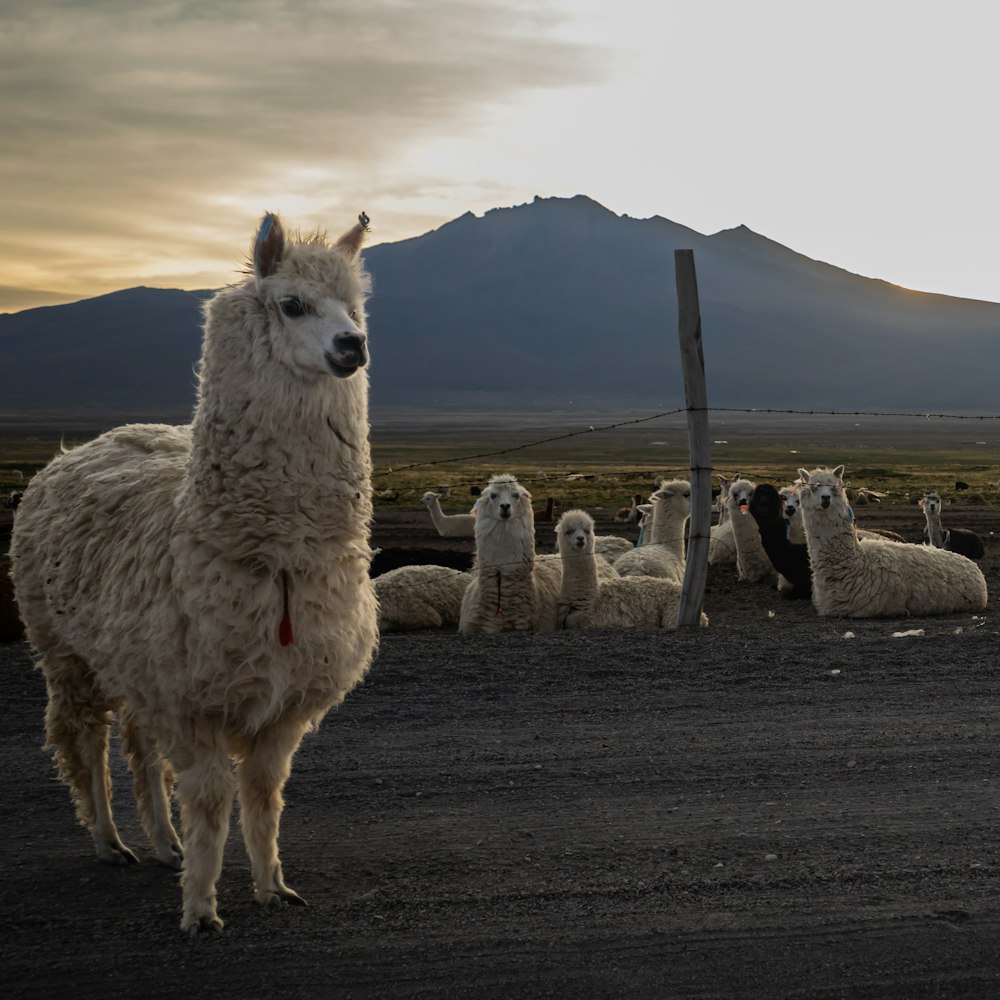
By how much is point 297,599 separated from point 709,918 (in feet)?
6.01

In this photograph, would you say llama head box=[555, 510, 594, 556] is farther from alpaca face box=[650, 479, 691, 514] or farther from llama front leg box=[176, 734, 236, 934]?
llama front leg box=[176, 734, 236, 934]

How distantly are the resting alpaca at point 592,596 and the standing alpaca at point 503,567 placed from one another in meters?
0.36

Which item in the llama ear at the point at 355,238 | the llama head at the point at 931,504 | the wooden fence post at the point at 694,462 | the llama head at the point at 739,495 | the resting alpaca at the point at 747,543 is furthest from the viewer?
the llama head at the point at 931,504

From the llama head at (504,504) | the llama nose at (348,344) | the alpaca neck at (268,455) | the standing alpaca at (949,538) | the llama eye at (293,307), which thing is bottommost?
the standing alpaca at (949,538)

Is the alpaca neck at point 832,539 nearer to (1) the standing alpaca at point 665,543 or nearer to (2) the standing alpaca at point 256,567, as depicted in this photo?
(1) the standing alpaca at point 665,543

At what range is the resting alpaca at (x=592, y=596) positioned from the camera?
11797mm

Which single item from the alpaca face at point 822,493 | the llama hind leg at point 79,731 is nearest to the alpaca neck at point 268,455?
the llama hind leg at point 79,731

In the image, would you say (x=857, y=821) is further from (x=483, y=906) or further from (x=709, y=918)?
(x=483, y=906)

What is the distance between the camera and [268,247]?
4371mm

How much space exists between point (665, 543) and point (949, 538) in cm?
645

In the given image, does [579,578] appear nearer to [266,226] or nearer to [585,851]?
[585,851]

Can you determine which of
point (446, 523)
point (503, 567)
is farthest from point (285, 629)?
point (446, 523)

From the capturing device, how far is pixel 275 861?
454 centimetres

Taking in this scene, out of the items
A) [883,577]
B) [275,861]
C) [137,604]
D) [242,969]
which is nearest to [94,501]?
[137,604]
